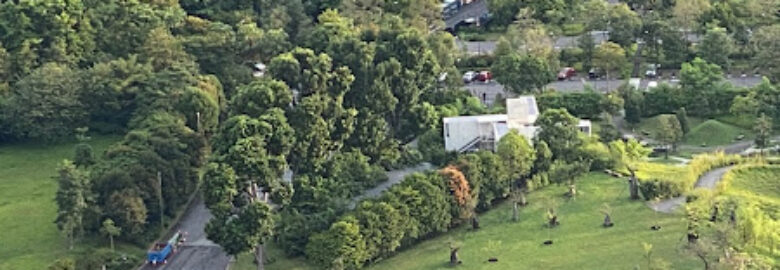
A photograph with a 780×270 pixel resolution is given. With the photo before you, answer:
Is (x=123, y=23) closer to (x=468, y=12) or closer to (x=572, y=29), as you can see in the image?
(x=468, y=12)

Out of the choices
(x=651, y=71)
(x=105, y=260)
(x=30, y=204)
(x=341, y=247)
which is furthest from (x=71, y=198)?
(x=651, y=71)

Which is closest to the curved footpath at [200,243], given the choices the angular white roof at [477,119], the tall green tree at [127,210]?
the tall green tree at [127,210]

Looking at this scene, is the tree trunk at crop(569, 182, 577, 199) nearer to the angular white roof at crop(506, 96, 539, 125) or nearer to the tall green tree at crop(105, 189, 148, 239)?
the angular white roof at crop(506, 96, 539, 125)

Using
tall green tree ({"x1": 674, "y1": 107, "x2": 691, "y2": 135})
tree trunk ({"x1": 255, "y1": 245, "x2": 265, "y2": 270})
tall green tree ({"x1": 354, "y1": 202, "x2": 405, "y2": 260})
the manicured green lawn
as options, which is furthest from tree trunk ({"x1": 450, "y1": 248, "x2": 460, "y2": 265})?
tall green tree ({"x1": 674, "y1": 107, "x2": 691, "y2": 135})

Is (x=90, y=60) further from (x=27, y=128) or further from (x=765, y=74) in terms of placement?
(x=765, y=74)

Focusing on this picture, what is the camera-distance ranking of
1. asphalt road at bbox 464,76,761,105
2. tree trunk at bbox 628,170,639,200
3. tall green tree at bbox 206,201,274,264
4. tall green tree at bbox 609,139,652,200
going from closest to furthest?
tall green tree at bbox 206,201,274,264
tree trunk at bbox 628,170,639,200
tall green tree at bbox 609,139,652,200
asphalt road at bbox 464,76,761,105

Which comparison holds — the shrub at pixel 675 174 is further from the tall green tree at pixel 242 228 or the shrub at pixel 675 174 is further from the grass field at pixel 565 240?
the tall green tree at pixel 242 228
